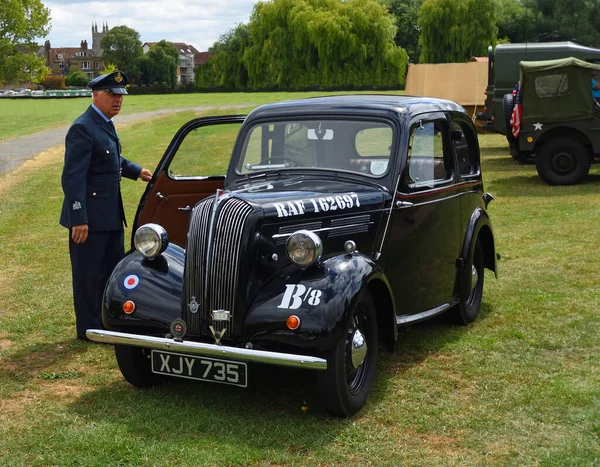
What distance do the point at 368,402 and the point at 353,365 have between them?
351 mm

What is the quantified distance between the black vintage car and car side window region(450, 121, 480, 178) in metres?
0.03

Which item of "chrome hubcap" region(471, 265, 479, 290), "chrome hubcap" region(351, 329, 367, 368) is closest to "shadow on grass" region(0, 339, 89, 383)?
"chrome hubcap" region(351, 329, 367, 368)

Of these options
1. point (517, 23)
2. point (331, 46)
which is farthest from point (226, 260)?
point (517, 23)

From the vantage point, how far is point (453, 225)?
6621 mm

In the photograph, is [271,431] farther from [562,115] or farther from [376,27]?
[376,27]

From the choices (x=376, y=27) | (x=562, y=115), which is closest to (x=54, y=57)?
(x=376, y=27)

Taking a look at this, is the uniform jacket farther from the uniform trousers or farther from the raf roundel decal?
the raf roundel decal

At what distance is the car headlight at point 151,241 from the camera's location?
5.37 m

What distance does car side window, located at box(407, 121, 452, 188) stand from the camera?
19.8ft

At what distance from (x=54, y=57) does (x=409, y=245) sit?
608ft

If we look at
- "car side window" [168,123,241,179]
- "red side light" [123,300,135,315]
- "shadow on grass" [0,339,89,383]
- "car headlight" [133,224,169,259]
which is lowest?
"shadow on grass" [0,339,89,383]

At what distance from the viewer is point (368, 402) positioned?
5.20m

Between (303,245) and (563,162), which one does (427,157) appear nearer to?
(303,245)

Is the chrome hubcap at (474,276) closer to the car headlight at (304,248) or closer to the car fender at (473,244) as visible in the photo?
the car fender at (473,244)
